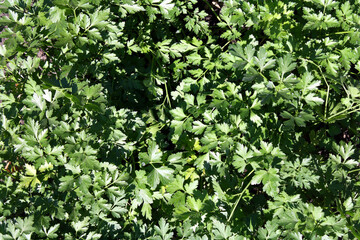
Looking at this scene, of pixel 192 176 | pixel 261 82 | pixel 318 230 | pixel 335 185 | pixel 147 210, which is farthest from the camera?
pixel 192 176

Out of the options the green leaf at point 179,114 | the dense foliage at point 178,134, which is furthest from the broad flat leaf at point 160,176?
the green leaf at point 179,114

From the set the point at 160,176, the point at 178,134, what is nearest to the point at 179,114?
the point at 178,134

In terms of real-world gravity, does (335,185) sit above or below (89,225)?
above

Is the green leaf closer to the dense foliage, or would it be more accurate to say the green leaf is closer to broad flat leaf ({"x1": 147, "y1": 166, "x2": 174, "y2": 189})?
the dense foliage

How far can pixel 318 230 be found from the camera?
5.66 ft

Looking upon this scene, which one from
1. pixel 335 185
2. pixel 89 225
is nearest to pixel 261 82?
pixel 335 185

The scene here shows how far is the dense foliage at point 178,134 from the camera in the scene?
186 centimetres

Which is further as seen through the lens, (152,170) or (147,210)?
(147,210)

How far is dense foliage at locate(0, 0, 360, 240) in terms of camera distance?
6.09 feet

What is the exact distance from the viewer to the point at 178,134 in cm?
226

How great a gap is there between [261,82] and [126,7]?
2.99 ft

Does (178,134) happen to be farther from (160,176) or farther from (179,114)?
(160,176)

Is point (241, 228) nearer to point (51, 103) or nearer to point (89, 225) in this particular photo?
point (89, 225)

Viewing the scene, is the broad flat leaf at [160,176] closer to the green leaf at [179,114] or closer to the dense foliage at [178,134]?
the dense foliage at [178,134]
